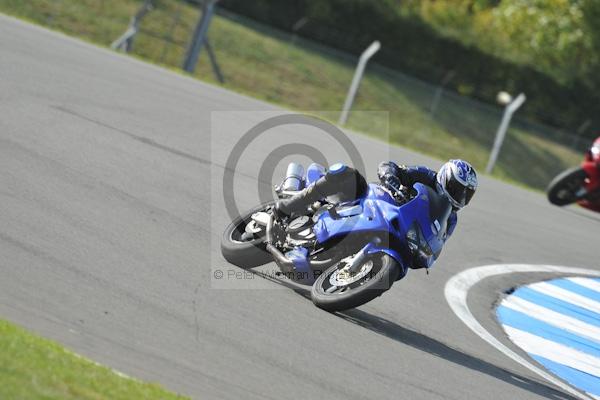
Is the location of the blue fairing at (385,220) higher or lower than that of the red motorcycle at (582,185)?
higher

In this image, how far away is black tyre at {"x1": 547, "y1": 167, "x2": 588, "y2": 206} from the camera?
17109 mm

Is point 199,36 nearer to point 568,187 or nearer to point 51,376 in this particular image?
point 568,187

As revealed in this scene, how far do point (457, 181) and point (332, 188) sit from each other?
0.98 meters

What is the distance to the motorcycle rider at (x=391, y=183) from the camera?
810cm

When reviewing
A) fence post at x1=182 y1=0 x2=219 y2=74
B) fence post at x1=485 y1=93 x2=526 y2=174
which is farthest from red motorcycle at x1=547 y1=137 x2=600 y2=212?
fence post at x1=182 y1=0 x2=219 y2=74

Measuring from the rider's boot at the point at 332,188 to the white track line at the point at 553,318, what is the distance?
3147 millimetres

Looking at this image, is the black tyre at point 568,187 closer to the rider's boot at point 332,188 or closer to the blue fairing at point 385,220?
the blue fairing at point 385,220

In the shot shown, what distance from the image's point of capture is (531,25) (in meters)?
36.8

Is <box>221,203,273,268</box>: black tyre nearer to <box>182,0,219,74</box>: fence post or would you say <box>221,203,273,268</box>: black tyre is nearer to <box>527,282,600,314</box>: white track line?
<box>527,282,600,314</box>: white track line

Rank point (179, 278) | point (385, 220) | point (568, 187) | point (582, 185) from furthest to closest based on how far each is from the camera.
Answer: point (568, 187), point (582, 185), point (385, 220), point (179, 278)

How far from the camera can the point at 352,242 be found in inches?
320

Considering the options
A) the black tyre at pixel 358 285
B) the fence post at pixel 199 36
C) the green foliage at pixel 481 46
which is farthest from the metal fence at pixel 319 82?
the black tyre at pixel 358 285

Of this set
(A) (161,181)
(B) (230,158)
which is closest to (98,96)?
(B) (230,158)

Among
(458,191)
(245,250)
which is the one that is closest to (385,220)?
(458,191)
